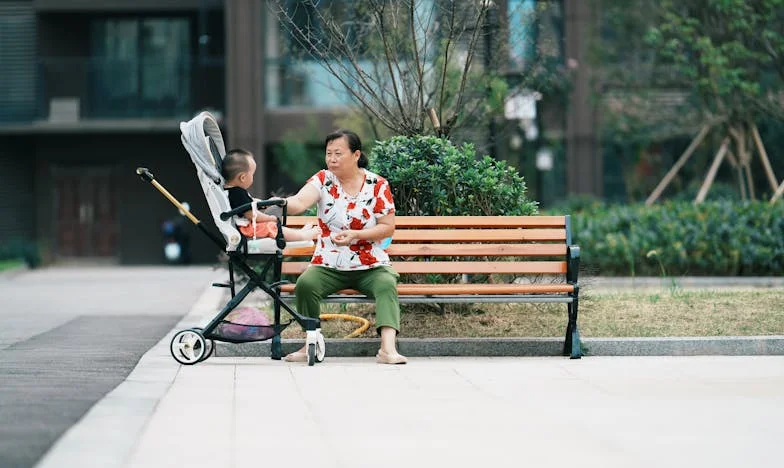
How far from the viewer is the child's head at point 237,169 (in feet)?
32.6

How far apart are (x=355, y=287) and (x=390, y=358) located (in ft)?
2.23

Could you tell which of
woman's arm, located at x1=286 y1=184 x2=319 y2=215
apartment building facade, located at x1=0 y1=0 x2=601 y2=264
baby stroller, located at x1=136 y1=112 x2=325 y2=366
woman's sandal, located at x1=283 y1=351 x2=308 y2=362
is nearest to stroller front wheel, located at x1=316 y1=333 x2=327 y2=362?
baby stroller, located at x1=136 y1=112 x2=325 y2=366

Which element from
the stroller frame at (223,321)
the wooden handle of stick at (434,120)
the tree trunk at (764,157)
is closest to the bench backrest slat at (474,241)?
the stroller frame at (223,321)

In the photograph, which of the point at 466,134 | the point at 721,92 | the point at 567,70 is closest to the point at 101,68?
the point at 567,70

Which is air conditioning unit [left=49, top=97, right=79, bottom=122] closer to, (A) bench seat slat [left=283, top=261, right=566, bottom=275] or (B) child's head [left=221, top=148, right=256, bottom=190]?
(A) bench seat slat [left=283, top=261, right=566, bottom=275]

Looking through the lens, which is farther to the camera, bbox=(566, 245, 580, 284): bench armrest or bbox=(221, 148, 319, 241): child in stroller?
bbox=(566, 245, 580, 284): bench armrest

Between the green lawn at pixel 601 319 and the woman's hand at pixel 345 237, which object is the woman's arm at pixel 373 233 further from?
the green lawn at pixel 601 319

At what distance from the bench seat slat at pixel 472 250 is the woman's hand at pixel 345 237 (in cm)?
78

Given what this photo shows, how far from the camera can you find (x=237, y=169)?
32.6ft

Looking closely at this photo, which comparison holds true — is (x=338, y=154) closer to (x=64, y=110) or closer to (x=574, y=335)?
(x=574, y=335)

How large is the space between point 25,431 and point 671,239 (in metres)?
15.9

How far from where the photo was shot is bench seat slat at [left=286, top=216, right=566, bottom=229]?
1095 cm

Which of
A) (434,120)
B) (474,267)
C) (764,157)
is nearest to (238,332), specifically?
(474,267)

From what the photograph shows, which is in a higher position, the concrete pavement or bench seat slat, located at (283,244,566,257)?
bench seat slat, located at (283,244,566,257)
